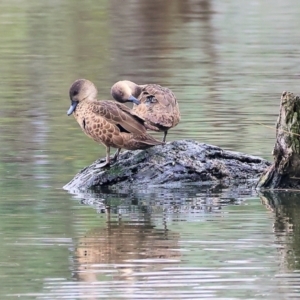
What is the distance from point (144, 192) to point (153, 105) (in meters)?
0.95

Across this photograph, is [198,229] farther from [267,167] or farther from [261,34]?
[261,34]

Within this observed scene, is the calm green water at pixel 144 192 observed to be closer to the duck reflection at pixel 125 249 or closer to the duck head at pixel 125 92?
the duck reflection at pixel 125 249

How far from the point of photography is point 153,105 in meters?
10.2

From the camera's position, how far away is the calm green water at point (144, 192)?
6.77m

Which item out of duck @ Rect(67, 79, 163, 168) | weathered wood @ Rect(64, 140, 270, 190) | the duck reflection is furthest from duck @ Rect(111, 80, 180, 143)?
the duck reflection

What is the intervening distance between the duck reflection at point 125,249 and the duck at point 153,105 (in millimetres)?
1611

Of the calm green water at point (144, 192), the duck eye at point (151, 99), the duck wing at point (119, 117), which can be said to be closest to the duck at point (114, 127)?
the duck wing at point (119, 117)

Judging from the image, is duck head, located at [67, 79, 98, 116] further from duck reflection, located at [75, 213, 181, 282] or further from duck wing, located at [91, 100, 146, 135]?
duck reflection, located at [75, 213, 181, 282]

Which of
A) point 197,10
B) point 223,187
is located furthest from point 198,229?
point 197,10

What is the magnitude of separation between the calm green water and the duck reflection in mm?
12

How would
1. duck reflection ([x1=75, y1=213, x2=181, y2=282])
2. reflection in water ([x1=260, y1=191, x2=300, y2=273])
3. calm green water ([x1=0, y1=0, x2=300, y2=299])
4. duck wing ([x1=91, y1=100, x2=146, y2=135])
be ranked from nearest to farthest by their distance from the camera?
calm green water ([x1=0, y1=0, x2=300, y2=299]) < duck reflection ([x1=75, y1=213, x2=181, y2=282]) < reflection in water ([x1=260, y1=191, x2=300, y2=273]) < duck wing ([x1=91, y1=100, x2=146, y2=135])

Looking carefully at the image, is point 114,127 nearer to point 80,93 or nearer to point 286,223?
point 80,93

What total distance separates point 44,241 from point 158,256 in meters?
0.90

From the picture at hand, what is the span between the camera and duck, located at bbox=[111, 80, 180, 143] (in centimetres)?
1012
